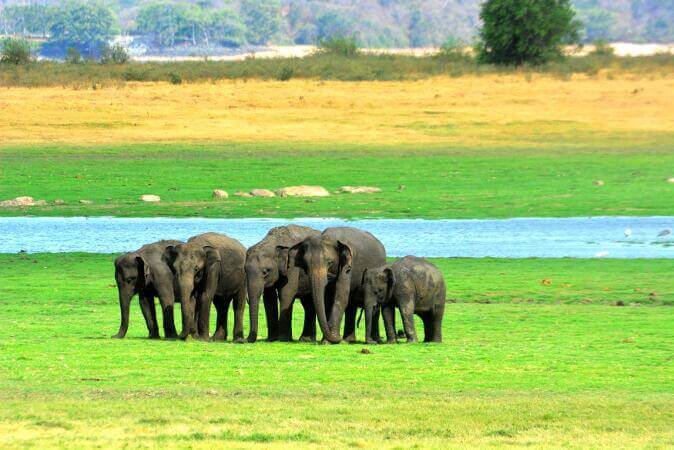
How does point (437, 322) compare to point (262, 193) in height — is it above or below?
above

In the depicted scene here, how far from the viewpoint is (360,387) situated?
527 inches

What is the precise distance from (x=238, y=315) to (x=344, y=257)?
5.14ft

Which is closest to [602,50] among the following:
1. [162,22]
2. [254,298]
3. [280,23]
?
[254,298]

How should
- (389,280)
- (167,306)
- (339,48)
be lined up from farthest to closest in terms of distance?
(339,48) < (167,306) < (389,280)

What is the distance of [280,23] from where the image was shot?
637ft

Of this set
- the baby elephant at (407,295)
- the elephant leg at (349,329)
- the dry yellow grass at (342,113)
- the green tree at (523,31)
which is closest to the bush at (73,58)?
the dry yellow grass at (342,113)

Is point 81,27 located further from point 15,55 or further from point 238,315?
point 238,315

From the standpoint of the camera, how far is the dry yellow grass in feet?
156

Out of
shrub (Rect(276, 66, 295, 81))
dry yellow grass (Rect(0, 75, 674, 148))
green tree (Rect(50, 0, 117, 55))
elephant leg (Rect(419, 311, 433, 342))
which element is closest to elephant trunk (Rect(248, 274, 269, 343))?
elephant leg (Rect(419, 311, 433, 342))

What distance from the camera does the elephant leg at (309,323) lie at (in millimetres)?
17203

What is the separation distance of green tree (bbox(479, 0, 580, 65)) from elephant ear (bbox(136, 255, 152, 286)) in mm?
55961

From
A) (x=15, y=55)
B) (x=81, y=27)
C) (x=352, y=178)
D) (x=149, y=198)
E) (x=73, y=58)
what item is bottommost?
A: (x=81, y=27)

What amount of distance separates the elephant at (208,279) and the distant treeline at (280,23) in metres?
147

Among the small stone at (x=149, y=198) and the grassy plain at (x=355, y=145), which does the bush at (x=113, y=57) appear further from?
the small stone at (x=149, y=198)
